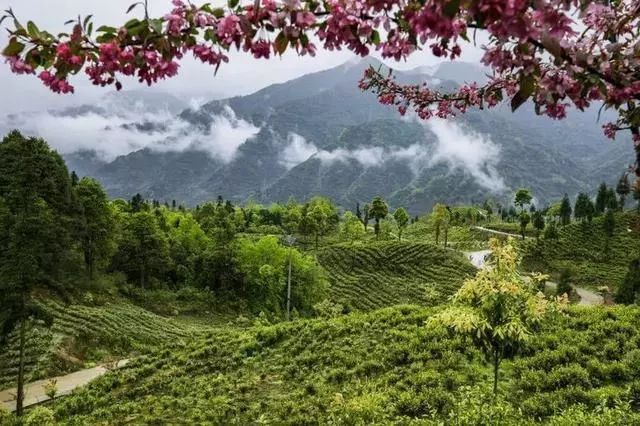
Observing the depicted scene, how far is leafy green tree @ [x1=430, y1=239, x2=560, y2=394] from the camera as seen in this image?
10430 mm

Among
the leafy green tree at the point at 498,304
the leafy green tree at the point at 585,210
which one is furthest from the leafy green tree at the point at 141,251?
the leafy green tree at the point at 585,210

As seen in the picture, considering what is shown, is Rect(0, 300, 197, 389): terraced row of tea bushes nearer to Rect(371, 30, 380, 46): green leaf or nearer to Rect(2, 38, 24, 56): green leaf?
Rect(2, 38, 24, 56): green leaf

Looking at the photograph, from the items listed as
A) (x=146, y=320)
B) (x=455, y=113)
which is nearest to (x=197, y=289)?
(x=146, y=320)

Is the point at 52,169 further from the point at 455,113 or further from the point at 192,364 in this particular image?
the point at 455,113

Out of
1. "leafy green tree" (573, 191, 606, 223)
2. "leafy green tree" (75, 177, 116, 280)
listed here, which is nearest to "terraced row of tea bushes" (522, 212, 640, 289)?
"leafy green tree" (573, 191, 606, 223)

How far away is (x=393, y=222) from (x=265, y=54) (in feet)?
423

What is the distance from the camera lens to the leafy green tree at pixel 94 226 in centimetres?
5069

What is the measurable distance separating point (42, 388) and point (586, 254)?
83.2m

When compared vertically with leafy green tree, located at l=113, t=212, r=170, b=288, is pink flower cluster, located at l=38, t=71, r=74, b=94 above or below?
above

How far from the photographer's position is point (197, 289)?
60188 millimetres

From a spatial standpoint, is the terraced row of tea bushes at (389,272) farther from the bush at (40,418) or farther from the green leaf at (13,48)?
the green leaf at (13,48)

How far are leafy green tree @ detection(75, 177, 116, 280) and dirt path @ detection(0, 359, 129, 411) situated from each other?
22.2 m

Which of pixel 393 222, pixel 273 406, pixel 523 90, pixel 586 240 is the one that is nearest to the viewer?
pixel 523 90

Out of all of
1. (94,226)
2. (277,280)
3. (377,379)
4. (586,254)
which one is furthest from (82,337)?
(586,254)
